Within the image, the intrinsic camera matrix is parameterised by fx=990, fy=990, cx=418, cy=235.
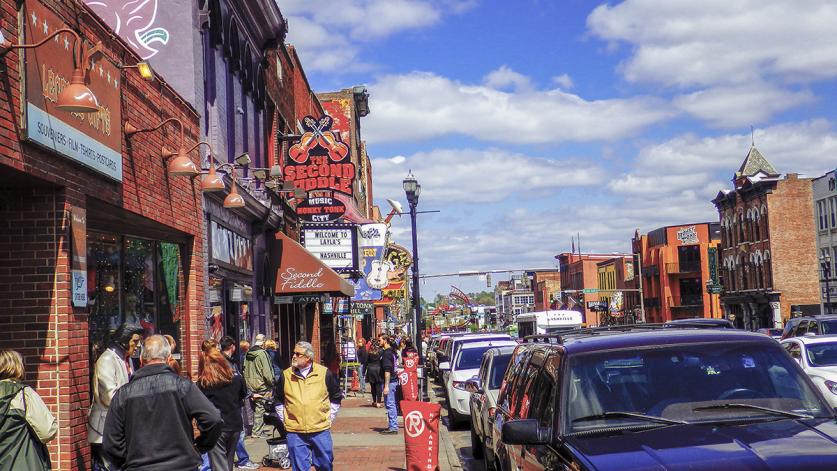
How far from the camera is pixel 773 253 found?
218 ft

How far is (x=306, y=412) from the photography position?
9.79 meters

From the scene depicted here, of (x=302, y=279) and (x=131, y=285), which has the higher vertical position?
(x=302, y=279)

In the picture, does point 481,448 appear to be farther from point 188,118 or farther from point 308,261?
point 308,261

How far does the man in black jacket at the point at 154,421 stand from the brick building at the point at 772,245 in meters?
61.6

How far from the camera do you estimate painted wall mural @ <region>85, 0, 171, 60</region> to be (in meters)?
15.4

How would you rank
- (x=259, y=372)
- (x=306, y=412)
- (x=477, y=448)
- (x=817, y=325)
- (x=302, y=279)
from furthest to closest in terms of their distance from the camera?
(x=817, y=325) < (x=302, y=279) < (x=477, y=448) < (x=259, y=372) < (x=306, y=412)

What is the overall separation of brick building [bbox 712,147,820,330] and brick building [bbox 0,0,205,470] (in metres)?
57.7

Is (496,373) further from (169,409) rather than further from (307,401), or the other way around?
(169,409)

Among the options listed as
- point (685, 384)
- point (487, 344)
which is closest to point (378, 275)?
point (487, 344)

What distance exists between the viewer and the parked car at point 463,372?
19109mm

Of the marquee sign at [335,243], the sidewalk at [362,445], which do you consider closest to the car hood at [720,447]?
the sidewalk at [362,445]

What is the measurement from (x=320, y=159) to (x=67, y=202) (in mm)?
15674

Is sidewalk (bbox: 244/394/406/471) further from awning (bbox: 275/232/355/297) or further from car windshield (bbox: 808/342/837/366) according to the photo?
car windshield (bbox: 808/342/837/366)

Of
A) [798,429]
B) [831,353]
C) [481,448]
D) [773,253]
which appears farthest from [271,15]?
[773,253]
